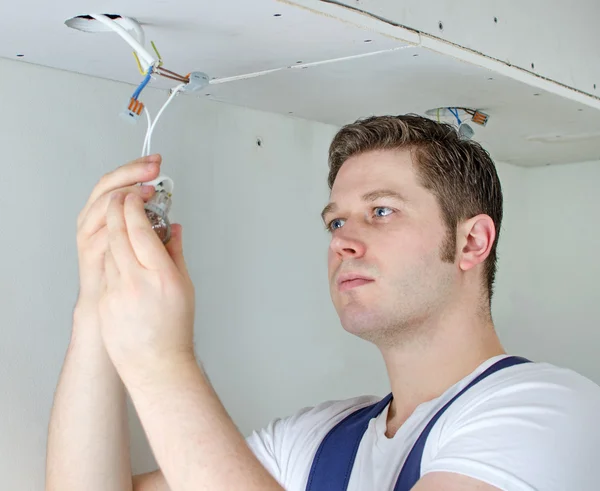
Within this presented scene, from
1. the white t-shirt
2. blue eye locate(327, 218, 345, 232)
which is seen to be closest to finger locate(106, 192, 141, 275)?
the white t-shirt

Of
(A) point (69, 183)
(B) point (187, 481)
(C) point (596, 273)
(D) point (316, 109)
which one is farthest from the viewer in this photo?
(C) point (596, 273)

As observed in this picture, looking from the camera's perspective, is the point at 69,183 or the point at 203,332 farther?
the point at 203,332

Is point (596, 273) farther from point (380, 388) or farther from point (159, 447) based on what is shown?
point (159, 447)

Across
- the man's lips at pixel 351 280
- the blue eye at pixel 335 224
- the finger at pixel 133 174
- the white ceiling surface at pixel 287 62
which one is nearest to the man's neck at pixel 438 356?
the man's lips at pixel 351 280

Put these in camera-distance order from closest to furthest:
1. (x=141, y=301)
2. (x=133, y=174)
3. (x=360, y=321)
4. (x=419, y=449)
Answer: (x=141, y=301), (x=133, y=174), (x=419, y=449), (x=360, y=321)

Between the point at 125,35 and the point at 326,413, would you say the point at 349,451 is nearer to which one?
the point at 326,413

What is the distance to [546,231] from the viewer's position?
206 centimetres

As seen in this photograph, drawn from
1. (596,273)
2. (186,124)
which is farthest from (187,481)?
(596,273)

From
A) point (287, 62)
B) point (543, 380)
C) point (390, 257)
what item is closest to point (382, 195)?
point (390, 257)

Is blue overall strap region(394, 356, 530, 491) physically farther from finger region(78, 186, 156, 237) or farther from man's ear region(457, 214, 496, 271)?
finger region(78, 186, 156, 237)

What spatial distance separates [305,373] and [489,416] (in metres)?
0.63

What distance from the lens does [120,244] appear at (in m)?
0.78

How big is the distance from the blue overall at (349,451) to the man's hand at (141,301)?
1.24ft

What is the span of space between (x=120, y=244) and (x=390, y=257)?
1.54 feet
